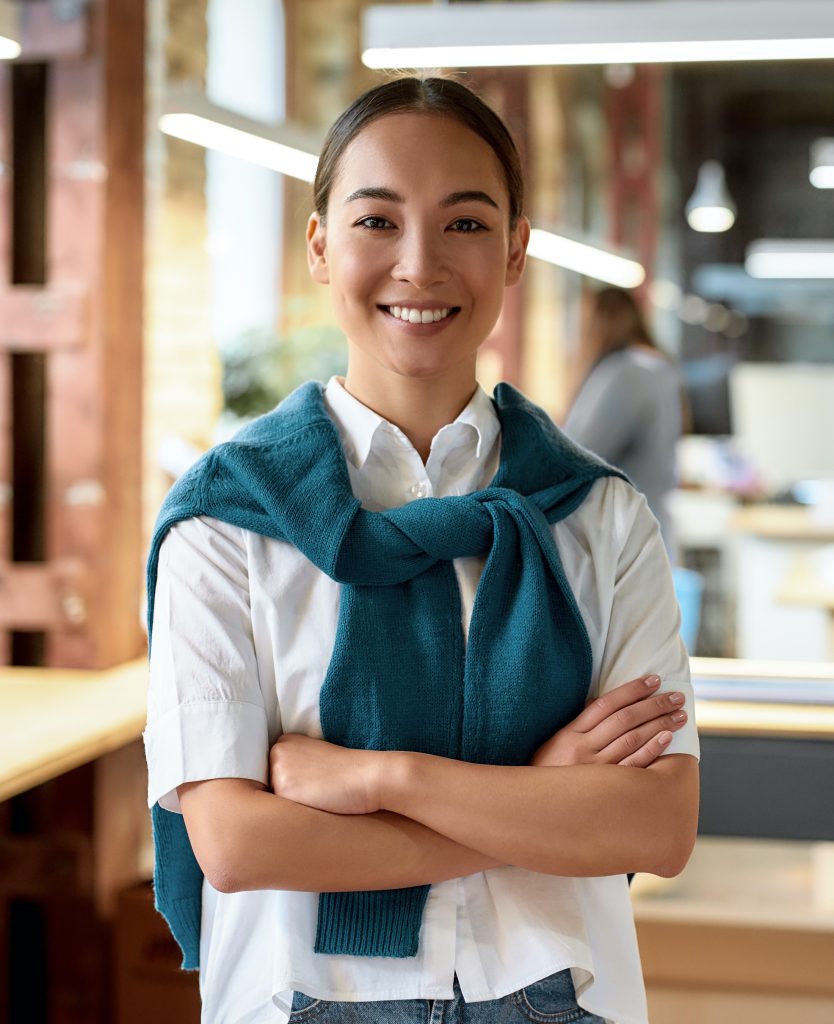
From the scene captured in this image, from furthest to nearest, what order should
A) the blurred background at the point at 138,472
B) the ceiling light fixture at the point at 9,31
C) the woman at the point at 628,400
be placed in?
the woman at the point at 628,400, the ceiling light fixture at the point at 9,31, the blurred background at the point at 138,472

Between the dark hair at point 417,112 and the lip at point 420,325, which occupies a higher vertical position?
the dark hair at point 417,112

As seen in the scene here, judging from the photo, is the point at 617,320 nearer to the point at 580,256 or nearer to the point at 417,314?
the point at 580,256

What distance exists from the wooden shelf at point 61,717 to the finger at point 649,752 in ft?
3.18

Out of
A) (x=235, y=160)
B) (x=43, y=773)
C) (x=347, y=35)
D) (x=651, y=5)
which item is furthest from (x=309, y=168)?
(x=347, y=35)

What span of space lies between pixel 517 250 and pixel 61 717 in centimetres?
128

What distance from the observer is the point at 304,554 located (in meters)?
1.35

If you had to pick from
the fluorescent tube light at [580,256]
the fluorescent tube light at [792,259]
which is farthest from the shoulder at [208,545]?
the fluorescent tube light at [792,259]

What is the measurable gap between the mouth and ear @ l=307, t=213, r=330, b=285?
0.14 metres

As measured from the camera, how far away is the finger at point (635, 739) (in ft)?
4.40

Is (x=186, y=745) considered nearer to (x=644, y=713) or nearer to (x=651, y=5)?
(x=644, y=713)

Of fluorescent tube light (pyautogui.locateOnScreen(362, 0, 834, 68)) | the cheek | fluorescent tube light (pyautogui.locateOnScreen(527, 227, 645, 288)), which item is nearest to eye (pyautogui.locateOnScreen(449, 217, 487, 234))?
the cheek

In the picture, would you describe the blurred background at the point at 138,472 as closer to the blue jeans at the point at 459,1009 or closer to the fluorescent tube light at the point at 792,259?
the blue jeans at the point at 459,1009

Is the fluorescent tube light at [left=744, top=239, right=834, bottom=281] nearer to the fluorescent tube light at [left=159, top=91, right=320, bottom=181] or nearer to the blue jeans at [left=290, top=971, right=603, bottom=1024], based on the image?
the fluorescent tube light at [left=159, top=91, right=320, bottom=181]

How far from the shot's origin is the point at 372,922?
4.36 feet
